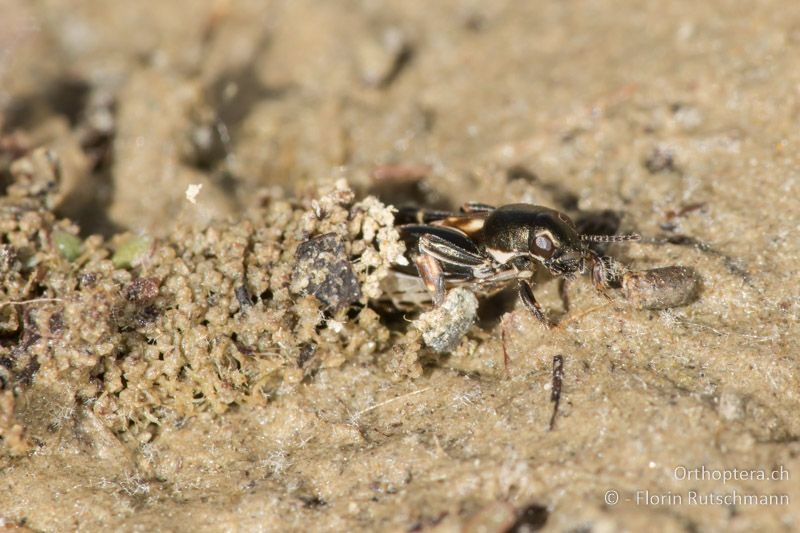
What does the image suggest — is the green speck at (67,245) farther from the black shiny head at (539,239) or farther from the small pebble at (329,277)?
the black shiny head at (539,239)

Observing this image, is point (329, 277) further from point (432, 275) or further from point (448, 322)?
point (448, 322)

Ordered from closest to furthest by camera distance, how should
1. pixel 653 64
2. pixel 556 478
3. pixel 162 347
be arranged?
pixel 556 478, pixel 162 347, pixel 653 64

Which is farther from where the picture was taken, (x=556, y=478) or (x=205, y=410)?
(x=205, y=410)

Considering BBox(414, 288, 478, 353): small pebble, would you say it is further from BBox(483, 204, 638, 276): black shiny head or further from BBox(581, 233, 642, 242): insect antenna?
BBox(581, 233, 642, 242): insect antenna

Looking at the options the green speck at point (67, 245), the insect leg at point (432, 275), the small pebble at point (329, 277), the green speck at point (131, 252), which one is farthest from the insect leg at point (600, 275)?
the green speck at point (67, 245)

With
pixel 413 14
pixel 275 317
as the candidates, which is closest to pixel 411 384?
pixel 275 317

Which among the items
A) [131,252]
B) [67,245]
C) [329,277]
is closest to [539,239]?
[329,277]

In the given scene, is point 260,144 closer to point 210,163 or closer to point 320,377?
point 210,163
